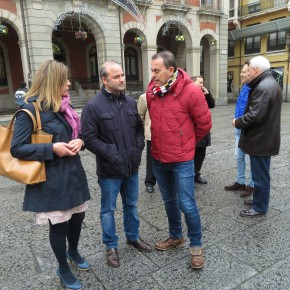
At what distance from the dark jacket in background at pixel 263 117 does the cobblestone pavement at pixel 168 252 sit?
0.89m

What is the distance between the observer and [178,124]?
2.50 meters

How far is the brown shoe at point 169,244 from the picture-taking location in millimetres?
2879

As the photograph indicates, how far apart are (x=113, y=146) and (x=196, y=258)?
1256mm

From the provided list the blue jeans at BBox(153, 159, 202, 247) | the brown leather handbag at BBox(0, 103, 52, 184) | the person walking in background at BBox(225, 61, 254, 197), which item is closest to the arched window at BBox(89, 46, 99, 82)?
the person walking in background at BBox(225, 61, 254, 197)

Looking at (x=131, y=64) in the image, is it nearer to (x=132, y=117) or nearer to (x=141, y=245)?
(x=132, y=117)

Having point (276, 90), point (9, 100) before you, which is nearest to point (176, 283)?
point (276, 90)

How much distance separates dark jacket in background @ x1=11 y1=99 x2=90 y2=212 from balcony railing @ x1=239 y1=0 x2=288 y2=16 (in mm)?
26187

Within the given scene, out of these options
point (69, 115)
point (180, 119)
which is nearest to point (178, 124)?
point (180, 119)

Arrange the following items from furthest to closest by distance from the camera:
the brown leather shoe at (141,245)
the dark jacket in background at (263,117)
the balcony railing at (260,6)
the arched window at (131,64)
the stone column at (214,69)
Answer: the balcony railing at (260,6) < the arched window at (131,64) < the stone column at (214,69) < the dark jacket in background at (263,117) < the brown leather shoe at (141,245)

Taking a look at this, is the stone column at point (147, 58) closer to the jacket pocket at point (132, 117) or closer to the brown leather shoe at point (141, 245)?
the jacket pocket at point (132, 117)

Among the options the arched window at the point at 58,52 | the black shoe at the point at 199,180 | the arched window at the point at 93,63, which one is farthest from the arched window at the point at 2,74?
the black shoe at the point at 199,180

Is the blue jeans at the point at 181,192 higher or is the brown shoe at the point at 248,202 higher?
the blue jeans at the point at 181,192

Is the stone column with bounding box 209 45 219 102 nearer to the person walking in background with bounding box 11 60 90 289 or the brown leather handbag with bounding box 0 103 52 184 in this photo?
the person walking in background with bounding box 11 60 90 289

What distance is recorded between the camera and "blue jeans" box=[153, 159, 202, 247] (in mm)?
2553
